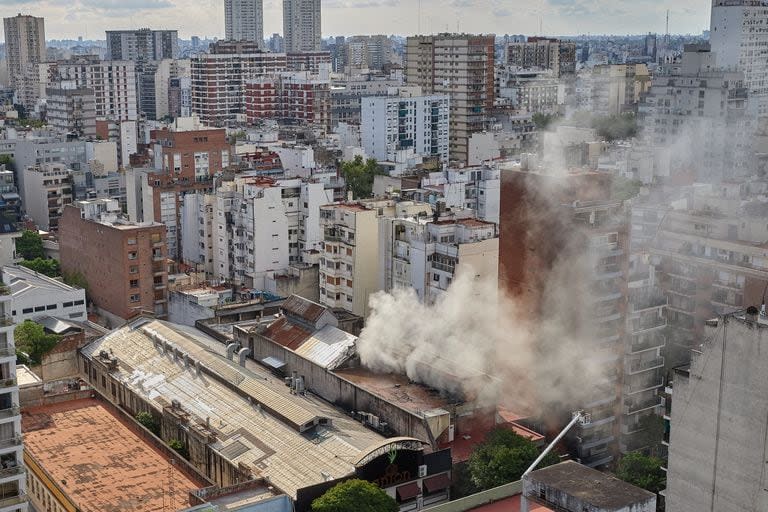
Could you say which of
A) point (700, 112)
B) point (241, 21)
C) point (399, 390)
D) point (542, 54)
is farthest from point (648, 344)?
point (241, 21)

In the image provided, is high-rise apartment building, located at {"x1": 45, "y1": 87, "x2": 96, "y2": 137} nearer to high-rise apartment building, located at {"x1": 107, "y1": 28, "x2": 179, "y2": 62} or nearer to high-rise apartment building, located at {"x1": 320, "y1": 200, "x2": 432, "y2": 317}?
high-rise apartment building, located at {"x1": 320, "y1": 200, "x2": 432, "y2": 317}

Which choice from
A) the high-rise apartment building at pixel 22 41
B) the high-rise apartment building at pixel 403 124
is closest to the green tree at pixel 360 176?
the high-rise apartment building at pixel 403 124

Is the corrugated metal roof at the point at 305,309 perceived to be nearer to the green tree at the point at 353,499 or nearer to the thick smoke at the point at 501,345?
the thick smoke at the point at 501,345

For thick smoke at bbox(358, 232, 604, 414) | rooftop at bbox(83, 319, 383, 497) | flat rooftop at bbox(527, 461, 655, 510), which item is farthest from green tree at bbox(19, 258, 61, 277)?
flat rooftop at bbox(527, 461, 655, 510)

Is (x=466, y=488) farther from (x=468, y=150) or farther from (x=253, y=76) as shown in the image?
(x=253, y=76)

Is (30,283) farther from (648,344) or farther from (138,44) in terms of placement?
(138,44)
